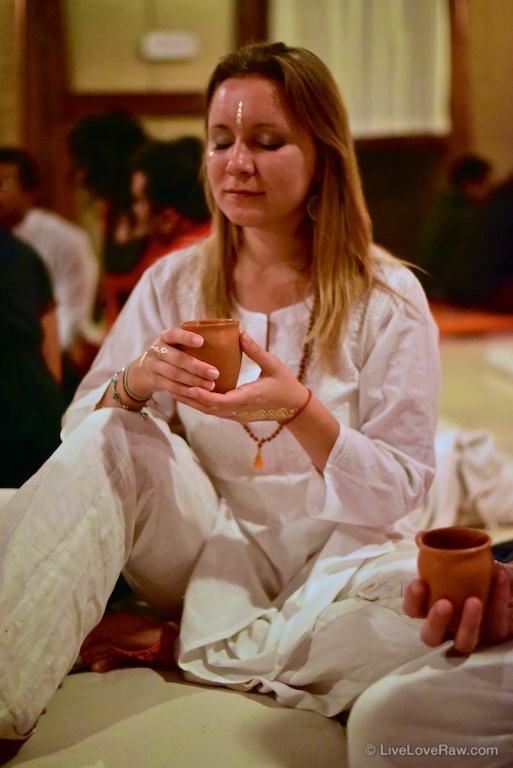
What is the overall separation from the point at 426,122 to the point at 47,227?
3.00 m

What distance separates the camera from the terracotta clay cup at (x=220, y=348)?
1.17 metres

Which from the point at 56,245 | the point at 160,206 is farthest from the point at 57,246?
the point at 160,206

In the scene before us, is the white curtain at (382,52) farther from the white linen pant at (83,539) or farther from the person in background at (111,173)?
the white linen pant at (83,539)

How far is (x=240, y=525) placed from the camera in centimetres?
149

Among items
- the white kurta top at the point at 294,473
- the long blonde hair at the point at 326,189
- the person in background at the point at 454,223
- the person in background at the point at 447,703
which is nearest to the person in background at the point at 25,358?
the white kurta top at the point at 294,473

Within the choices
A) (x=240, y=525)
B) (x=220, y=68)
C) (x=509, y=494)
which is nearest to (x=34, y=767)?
(x=240, y=525)

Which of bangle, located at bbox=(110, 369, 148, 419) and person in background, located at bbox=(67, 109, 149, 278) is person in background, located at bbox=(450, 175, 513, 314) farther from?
bangle, located at bbox=(110, 369, 148, 419)

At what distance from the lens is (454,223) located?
577cm

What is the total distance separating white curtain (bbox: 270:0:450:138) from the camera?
4.02m

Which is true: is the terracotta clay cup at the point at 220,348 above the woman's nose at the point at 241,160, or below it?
below

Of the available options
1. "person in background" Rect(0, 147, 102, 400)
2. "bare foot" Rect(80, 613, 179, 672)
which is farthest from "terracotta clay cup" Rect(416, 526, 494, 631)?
"person in background" Rect(0, 147, 102, 400)

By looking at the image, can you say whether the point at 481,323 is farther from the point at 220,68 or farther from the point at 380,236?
the point at 220,68

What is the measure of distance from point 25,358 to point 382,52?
11.6 ft

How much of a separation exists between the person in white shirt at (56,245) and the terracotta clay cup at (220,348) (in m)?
1.45
